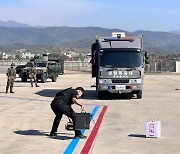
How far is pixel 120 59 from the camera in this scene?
23.2 m

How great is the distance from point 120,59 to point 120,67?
425 millimetres

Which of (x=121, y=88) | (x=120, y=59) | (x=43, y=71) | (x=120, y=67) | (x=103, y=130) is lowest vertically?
(x=103, y=130)

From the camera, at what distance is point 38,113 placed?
17391 millimetres

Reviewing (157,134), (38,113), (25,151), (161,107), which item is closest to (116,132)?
(157,134)

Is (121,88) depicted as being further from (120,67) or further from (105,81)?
(120,67)

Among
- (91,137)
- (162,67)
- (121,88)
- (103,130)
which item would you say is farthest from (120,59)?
(162,67)

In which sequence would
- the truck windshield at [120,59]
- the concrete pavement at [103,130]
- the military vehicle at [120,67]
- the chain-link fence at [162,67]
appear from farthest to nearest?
the chain-link fence at [162,67]
the truck windshield at [120,59]
the military vehicle at [120,67]
the concrete pavement at [103,130]

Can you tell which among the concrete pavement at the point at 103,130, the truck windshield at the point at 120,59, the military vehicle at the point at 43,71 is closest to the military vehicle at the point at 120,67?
the truck windshield at the point at 120,59

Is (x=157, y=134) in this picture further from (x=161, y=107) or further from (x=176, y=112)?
(x=161, y=107)

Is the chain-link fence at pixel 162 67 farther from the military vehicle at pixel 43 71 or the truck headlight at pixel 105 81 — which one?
the truck headlight at pixel 105 81

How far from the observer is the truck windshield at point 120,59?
23.2 metres

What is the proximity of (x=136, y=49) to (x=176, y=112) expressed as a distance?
19.6 ft

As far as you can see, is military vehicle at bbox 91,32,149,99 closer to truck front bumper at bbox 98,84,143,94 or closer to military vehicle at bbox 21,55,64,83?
truck front bumper at bbox 98,84,143,94

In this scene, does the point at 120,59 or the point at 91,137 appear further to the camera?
the point at 120,59
